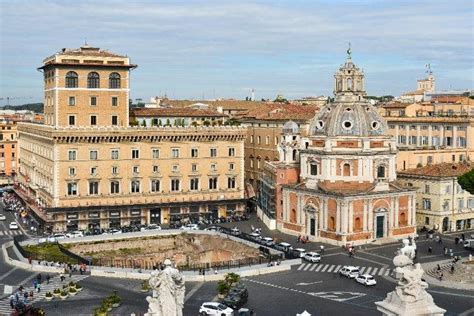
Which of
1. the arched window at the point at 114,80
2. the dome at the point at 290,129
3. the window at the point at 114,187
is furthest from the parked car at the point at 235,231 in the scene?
the arched window at the point at 114,80

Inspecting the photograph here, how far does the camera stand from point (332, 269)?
6725 cm

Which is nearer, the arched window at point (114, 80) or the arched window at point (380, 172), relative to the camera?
the arched window at point (380, 172)


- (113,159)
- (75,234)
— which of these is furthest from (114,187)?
(75,234)

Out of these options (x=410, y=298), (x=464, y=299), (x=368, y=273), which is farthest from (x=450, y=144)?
(x=410, y=298)

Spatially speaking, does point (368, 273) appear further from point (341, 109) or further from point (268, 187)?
point (268, 187)

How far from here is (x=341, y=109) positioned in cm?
8519

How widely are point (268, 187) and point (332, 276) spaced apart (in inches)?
1277

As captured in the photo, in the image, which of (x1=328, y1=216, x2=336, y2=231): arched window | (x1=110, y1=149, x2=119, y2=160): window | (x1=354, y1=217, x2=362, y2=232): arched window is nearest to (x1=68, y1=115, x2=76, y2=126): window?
(x1=110, y1=149, x2=119, y2=160): window

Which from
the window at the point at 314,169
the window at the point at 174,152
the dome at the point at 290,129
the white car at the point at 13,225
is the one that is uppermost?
the dome at the point at 290,129

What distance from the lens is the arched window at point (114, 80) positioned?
94438mm

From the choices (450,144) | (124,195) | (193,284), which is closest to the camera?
(193,284)

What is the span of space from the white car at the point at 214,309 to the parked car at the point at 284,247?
2310cm

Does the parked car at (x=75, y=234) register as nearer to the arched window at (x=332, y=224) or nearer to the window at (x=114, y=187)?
the window at (x=114, y=187)

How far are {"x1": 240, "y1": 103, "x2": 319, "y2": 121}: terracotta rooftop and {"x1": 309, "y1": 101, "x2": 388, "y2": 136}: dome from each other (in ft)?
78.2
